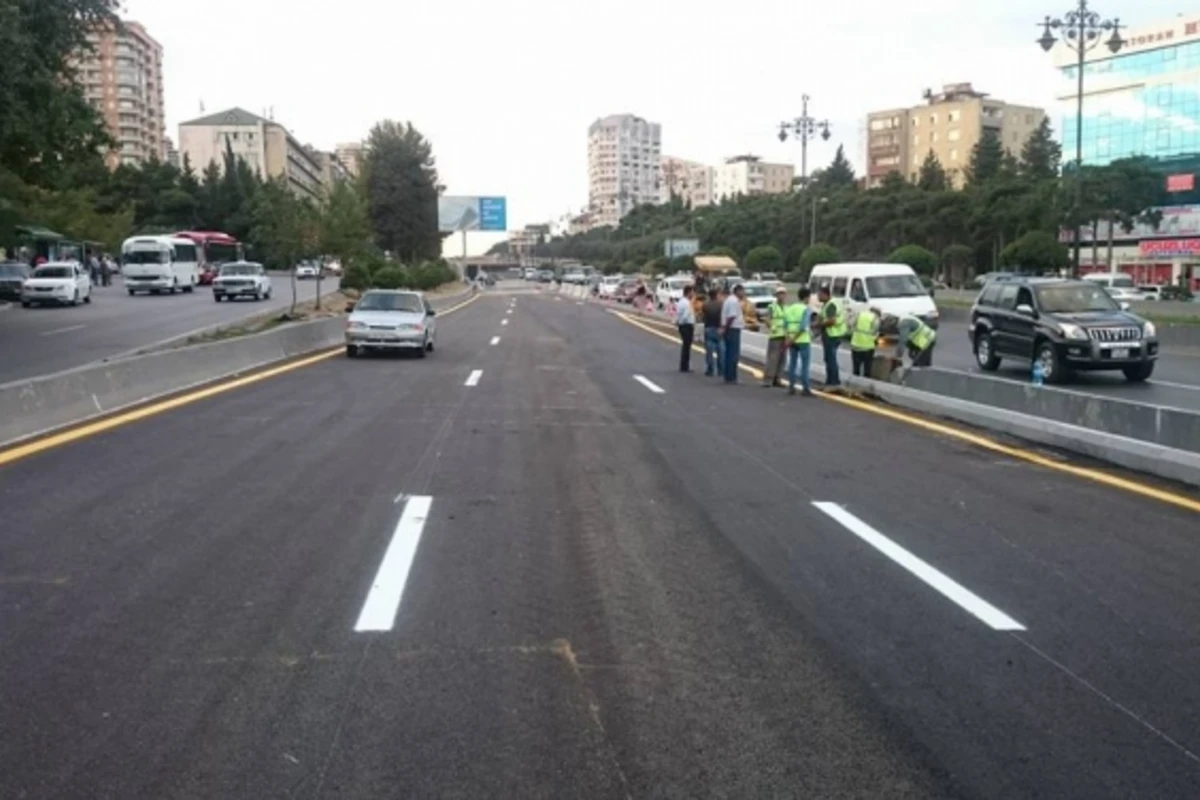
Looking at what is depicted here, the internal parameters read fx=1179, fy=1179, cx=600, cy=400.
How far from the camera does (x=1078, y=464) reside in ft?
39.1

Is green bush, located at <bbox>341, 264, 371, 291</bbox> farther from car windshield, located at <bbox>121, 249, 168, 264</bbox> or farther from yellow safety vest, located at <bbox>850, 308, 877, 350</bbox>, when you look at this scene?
yellow safety vest, located at <bbox>850, 308, 877, 350</bbox>

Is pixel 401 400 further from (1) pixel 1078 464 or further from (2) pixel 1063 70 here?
(2) pixel 1063 70

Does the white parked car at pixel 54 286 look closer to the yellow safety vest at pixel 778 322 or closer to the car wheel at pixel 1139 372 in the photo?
the yellow safety vest at pixel 778 322

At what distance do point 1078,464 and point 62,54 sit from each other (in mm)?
24068

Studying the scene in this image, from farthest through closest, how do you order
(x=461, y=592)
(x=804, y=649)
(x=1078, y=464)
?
(x=1078, y=464) → (x=461, y=592) → (x=804, y=649)

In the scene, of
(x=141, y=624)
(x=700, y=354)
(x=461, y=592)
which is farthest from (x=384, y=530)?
(x=700, y=354)

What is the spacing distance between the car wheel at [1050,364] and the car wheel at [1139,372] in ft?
4.04

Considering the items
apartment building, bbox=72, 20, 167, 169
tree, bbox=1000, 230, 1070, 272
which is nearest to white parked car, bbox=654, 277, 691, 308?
tree, bbox=1000, 230, 1070, 272

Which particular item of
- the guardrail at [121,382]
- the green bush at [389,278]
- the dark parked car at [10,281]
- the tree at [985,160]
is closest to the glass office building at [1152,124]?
the tree at [985,160]

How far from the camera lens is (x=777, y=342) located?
2091 centimetres

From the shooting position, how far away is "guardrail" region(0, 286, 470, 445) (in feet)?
42.3

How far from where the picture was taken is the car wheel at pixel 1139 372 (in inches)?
837

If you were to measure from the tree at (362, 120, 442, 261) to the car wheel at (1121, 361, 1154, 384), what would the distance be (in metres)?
70.0

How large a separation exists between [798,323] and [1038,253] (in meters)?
41.1
